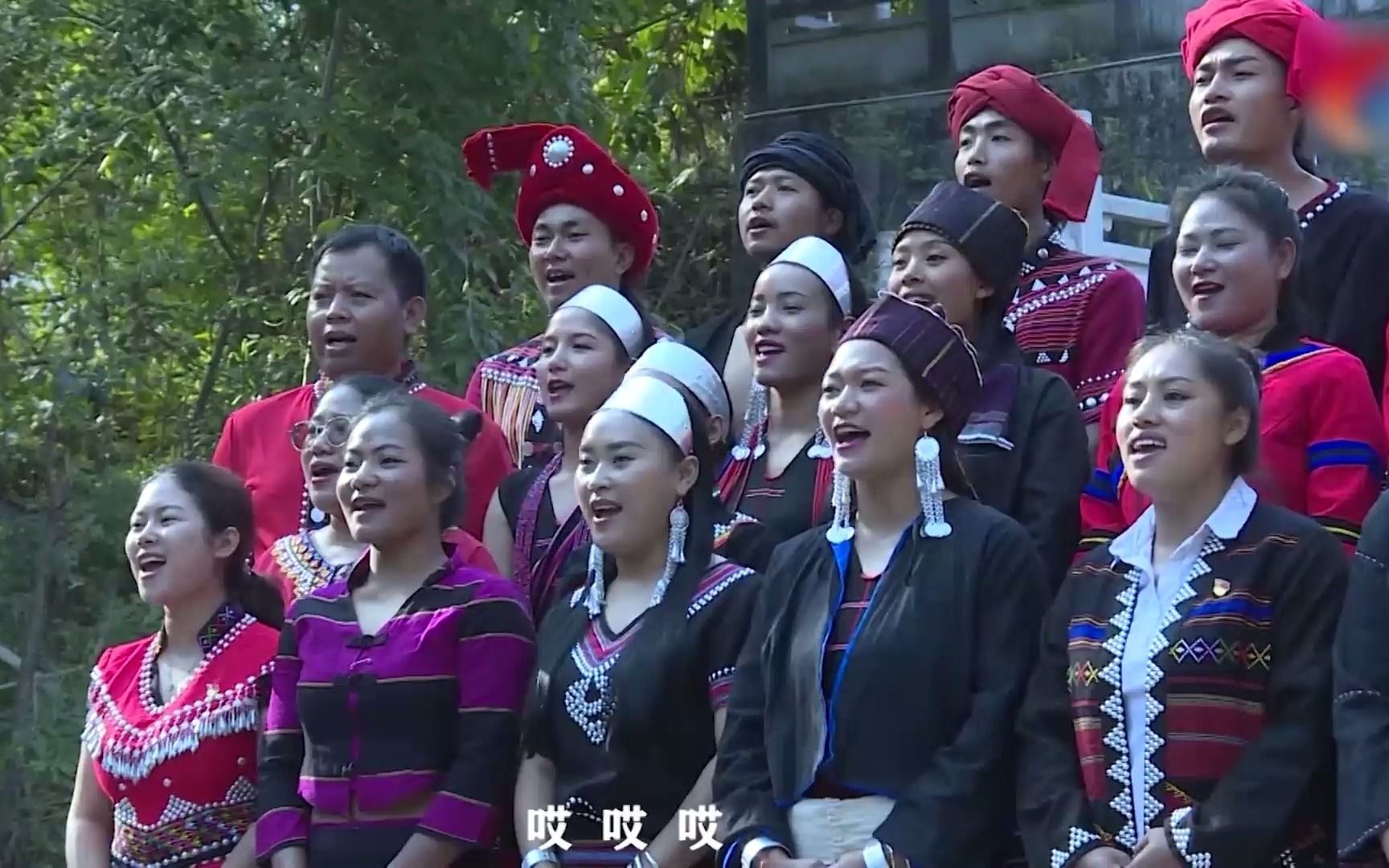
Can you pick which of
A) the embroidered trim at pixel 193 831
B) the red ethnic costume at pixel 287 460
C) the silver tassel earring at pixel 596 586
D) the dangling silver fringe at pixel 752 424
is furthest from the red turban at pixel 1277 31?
the embroidered trim at pixel 193 831

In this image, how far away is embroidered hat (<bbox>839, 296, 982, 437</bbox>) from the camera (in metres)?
3.90

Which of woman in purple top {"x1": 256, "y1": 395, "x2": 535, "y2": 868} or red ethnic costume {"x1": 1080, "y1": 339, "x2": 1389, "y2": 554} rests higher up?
red ethnic costume {"x1": 1080, "y1": 339, "x2": 1389, "y2": 554}

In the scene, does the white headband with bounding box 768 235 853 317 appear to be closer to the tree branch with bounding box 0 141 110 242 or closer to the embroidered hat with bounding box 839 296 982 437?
the embroidered hat with bounding box 839 296 982 437

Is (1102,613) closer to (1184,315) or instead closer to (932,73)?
(1184,315)

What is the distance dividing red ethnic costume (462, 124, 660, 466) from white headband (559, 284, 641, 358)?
31 centimetres

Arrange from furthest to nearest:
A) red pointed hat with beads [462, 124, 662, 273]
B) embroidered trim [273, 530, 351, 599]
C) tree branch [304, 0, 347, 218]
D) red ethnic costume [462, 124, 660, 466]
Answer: tree branch [304, 0, 347, 218]
red pointed hat with beads [462, 124, 662, 273]
red ethnic costume [462, 124, 660, 466]
embroidered trim [273, 530, 351, 599]

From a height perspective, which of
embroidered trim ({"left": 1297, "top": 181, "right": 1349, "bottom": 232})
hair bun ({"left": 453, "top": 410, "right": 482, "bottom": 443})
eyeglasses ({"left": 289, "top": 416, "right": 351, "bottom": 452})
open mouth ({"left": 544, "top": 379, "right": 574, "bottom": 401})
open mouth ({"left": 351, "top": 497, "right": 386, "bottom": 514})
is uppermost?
embroidered trim ({"left": 1297, "top": 181, "right": 1349, "bottom": 232})

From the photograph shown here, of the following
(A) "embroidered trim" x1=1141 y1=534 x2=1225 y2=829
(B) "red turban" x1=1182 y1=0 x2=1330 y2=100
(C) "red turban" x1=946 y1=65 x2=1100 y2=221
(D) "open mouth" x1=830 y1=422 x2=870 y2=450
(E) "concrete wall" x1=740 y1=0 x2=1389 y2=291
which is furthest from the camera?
(E) "concrete wall" x1=740 y1=0 x2=1389 y2=291

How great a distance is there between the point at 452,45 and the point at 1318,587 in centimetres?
462

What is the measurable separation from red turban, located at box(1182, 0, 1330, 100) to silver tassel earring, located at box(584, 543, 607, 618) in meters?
1.60

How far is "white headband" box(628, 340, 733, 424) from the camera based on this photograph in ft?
14.4

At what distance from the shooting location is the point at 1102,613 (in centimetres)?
355

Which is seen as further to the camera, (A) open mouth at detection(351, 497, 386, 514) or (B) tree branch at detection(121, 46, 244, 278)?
(B) tree branch at detection(121, 46, 244, 278)

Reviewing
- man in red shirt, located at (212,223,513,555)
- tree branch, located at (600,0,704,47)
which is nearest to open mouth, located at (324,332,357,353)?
man in red shirt, located at (212,223,513,555)
